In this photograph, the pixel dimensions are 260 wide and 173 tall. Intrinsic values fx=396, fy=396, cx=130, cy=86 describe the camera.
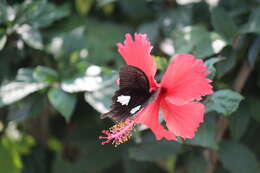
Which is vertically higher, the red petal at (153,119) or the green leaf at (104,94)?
the red petal at (153,119)

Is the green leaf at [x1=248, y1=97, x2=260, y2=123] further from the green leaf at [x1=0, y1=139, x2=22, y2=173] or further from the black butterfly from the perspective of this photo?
the green leaf at [x1=0, y1=139, x2=22, y2=173]

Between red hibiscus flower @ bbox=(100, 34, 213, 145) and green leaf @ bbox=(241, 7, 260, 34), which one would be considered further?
green leaf @ bbox=(241, 7, 260, 34)

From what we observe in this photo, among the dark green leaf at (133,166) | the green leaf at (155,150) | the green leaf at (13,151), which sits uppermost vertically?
the green leaf at (155,150)

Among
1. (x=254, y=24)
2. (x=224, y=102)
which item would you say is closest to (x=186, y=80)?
(x=224, y=102)

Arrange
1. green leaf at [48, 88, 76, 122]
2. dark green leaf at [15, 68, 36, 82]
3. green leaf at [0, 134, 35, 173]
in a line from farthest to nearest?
1. green leaf at [0, 134, 35, 173]
2. dark green leaf at [15, 68, 36, 82]
3. green leaf at [48, 88, 76, 122]

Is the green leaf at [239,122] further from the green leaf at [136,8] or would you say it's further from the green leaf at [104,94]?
the green leaf at [136,8]


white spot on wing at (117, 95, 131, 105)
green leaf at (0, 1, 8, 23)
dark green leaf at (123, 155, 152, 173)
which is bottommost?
dark green leaf at (123, 155, 152, 173)

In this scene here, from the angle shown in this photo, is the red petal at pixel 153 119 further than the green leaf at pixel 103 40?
No

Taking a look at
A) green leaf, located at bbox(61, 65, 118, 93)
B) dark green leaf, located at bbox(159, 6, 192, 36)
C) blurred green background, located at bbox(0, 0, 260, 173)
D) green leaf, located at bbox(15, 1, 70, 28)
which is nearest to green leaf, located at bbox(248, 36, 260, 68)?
blurred green background, located at bbox(0, 0, 260, 173)

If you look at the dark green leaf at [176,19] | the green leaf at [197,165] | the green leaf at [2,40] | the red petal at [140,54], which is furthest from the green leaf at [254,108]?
the green leaf at [2,40]
